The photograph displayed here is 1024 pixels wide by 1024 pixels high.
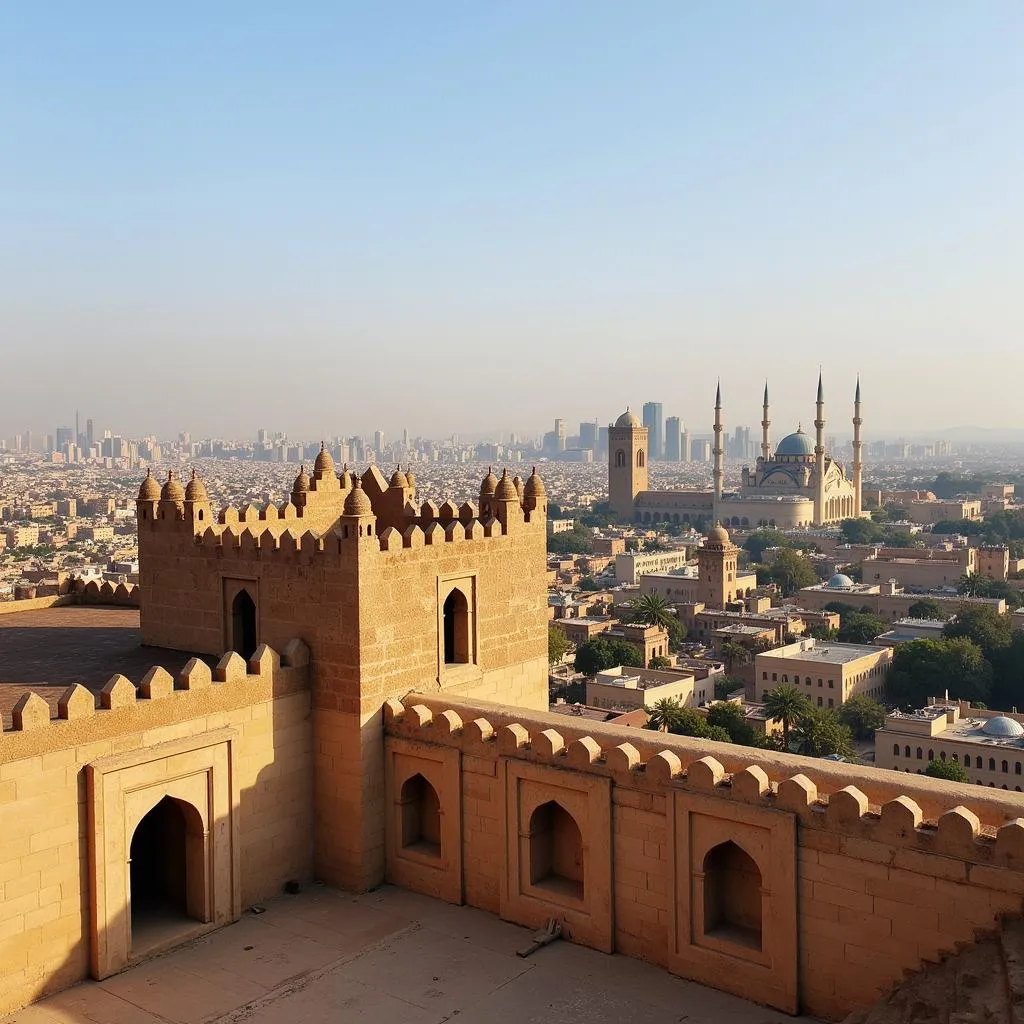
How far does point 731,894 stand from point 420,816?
4.05 metres

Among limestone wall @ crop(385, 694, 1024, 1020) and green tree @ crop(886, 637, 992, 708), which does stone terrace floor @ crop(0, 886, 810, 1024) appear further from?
green tree @ crop(886, 637, 992, 708)

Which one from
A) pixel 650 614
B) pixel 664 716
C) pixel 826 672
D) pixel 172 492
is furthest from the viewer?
pixel 650 614

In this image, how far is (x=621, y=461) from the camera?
196 m

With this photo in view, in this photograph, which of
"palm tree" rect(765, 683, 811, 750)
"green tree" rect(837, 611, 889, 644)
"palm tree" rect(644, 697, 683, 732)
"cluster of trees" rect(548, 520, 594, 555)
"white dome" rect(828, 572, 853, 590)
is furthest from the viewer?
"cluster of trees" rect(548, 520, 594, 555)

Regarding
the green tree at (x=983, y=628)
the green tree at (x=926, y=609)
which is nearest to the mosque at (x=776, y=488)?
the green tree at (x=926, y=609)

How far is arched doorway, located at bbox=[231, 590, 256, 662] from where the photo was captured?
14516 mm

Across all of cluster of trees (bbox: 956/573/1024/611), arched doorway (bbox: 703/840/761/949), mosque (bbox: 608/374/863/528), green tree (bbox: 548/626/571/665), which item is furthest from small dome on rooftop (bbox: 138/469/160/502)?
mosque (bbox: 608/374/863/528)

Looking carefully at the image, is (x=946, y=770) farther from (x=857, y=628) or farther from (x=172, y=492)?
(x=172, y=492)

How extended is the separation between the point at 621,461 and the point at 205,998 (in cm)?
18713

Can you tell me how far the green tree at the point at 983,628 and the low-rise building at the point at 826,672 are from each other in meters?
7.16

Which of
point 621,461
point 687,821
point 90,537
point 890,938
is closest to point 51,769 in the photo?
point 687,821

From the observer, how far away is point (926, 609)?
9544cm

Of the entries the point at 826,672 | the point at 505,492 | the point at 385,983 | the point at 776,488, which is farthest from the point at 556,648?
the point at 776,488

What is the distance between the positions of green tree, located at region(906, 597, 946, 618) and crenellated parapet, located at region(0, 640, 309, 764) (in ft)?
293
